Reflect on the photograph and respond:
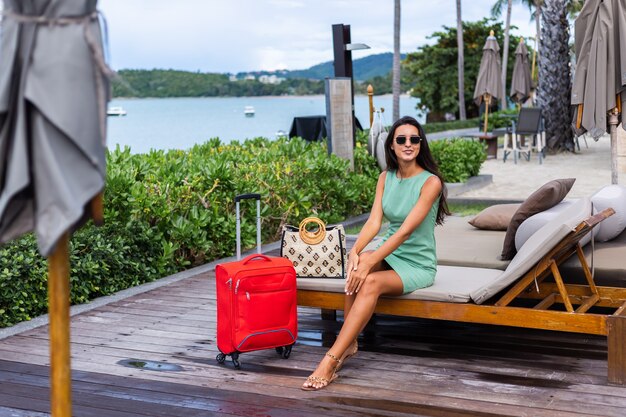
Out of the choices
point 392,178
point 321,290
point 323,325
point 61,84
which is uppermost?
point 61,84

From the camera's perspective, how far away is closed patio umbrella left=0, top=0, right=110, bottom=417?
2348mm

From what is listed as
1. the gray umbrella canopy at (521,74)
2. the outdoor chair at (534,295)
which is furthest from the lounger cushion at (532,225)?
the gray umbrella canopy at (521,74)

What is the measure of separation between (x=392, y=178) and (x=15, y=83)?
2.90 m

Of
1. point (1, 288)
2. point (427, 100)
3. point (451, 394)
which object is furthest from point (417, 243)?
point (427, 100)

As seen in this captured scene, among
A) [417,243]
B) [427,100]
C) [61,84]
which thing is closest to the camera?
[61,84]

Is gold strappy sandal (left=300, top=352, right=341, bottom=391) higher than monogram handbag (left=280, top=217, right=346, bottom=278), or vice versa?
monogram handbag (left=280, top=217, right=346, bottom=278)

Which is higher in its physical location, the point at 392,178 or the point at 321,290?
the point at 392,178

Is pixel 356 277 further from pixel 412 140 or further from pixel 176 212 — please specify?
pixel 176 212

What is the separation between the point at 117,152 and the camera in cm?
855

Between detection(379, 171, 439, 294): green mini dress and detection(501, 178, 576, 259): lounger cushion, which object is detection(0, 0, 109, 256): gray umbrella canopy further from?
detection(501, 178, 576, 259): lounger cushion

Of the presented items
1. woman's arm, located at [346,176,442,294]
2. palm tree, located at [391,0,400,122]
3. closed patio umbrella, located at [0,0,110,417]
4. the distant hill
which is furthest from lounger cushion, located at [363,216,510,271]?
the distant hill

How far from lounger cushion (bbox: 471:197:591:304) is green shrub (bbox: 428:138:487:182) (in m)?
8.35

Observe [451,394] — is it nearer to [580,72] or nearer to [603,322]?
[603,322]

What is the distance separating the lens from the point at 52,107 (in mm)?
2334
